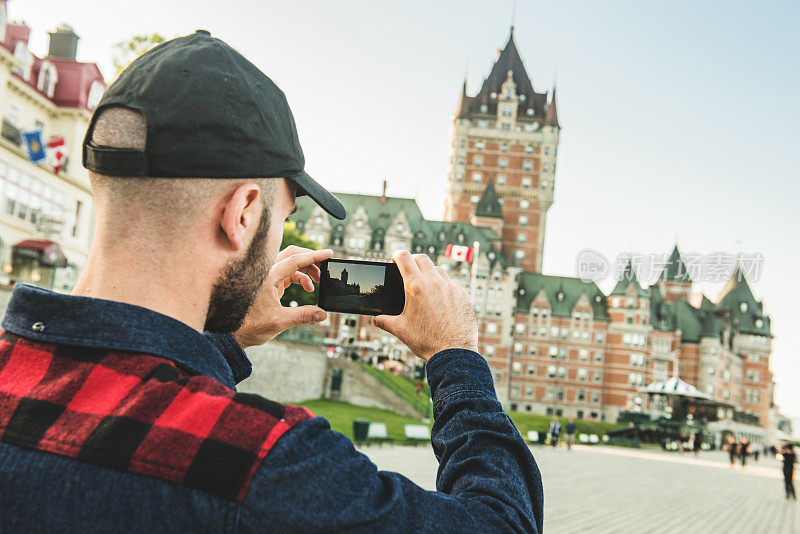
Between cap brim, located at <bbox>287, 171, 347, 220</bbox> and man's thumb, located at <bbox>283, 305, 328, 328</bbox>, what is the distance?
0.92ft

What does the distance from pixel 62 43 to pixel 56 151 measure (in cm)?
949

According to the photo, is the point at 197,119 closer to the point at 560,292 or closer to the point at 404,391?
the point at 404,391

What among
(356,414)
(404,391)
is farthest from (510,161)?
(356,414)

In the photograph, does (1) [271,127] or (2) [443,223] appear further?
(2) [443,223]

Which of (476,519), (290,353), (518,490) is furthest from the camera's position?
(290,353)

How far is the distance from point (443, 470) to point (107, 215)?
87cm

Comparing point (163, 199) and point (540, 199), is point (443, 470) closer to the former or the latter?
point (163, 199)

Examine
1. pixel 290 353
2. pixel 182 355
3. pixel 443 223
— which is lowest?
pixel 290 353

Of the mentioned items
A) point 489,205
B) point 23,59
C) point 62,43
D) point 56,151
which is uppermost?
point 489,205

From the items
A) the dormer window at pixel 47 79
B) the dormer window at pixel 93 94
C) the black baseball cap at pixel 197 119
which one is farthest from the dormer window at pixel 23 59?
the black baseball cap at pixel 197 119

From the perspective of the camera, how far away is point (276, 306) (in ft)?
7.09

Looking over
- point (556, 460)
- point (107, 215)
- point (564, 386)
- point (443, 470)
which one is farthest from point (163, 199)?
point (564, 386)

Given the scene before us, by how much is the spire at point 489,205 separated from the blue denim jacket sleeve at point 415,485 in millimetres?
91316

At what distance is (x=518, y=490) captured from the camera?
1412mm
